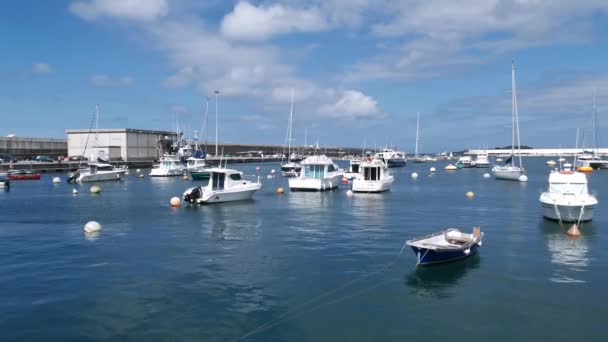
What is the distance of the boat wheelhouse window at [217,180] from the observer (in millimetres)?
43375

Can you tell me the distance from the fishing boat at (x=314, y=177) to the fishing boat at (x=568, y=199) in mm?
25849

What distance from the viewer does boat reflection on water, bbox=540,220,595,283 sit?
763 inches

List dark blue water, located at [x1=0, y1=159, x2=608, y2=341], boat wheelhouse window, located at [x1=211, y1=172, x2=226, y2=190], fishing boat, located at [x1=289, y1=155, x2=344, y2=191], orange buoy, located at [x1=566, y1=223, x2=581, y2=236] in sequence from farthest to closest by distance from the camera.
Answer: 1. fishing boat, located at [x1=289, y1=155, x2=344, y2=191]
2. boat wheelhouse window, located at [x1=211, y1=172, x2=226, y2=190]
3. orange buoy, located at [x1=566, y1=223, x2=581, y2=236]
4. dark blue water, located at [x1=0, y1=159, x2=608, y2=341]

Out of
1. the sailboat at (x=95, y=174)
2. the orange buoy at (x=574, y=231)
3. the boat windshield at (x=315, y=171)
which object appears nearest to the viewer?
the orange buoy at (x=574, y=231)

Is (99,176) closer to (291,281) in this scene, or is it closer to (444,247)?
(291,281)

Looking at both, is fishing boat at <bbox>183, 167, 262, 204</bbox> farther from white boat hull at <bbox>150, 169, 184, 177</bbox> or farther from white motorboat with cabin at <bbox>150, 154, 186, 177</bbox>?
white motorboat with cabin at <bbox>150, 154, 186, 177</bbox>

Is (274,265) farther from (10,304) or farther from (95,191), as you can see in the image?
(95,191)

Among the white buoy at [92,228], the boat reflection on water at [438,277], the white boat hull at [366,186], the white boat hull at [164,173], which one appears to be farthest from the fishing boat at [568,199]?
the white boat hull at [164,173]

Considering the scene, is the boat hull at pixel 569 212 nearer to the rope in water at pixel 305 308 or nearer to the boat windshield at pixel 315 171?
the rope in water at pixel 305 308

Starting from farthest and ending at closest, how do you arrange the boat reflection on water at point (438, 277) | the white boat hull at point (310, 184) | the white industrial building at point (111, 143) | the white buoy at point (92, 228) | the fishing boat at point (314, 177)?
the white industrial building at point (111, 143), the fishing boat at point (314, 177), the white boat hull at point (310, 184), the white buoy at point (92, 228), the boat reflection on water at point (438, 277)

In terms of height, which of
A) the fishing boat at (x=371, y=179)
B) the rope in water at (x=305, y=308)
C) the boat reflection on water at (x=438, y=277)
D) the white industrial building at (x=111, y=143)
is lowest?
the rope in water at (x=305, y=308)

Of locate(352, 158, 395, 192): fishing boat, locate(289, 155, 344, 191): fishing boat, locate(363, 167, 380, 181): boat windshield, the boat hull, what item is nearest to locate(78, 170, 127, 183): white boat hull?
locate(289, 155, 344, 191): fishing boat

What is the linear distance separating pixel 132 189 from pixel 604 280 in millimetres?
54514

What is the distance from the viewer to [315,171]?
184 feet
